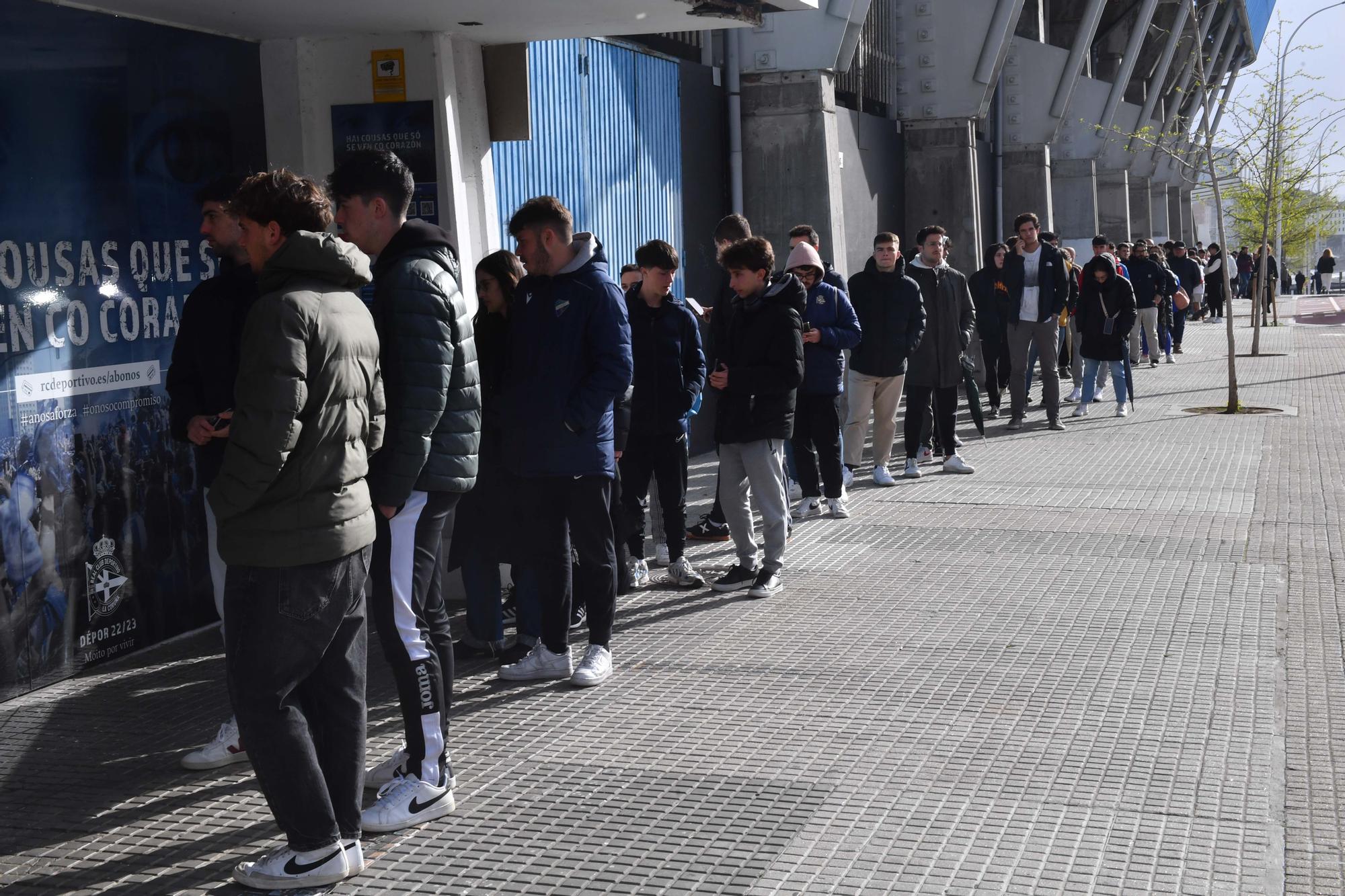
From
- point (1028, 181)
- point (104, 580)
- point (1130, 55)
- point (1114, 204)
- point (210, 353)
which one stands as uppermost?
point (1130, 55)

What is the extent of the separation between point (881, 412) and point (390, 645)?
7182 mm

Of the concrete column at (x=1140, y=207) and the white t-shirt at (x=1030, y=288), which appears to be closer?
the white t-shirt at (x=1030, y=288)

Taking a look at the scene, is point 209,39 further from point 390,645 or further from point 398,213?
point 390,645

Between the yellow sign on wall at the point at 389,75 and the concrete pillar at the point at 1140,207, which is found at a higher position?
the concrete pillar at the point at 1140,207

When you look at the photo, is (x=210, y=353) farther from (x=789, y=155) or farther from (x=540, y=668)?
(x=789, y=155)

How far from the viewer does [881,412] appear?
11.2 meters

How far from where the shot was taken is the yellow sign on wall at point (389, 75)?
750cm

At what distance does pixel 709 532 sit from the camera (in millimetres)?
9273

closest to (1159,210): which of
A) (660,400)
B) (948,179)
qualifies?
(948,179)

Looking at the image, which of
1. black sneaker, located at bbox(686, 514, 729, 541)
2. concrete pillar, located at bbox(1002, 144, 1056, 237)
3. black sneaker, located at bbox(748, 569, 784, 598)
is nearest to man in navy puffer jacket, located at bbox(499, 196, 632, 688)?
black sneaker, located at bbox(748, 569, 784, 598)

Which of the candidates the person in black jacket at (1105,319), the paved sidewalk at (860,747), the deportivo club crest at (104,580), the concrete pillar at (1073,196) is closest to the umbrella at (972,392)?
the person in black jacket at (1105,319)

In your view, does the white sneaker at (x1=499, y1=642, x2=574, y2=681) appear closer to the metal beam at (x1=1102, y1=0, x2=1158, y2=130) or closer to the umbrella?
the umbrella

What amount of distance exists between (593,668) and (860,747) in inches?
51.3

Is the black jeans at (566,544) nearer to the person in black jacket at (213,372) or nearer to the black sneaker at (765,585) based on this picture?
the person in black jacket at (213,372)
